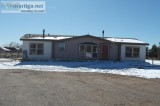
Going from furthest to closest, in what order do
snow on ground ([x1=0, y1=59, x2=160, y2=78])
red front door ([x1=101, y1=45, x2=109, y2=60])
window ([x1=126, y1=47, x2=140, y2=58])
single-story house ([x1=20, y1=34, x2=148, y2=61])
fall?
window ([x1=126, y1=47, x2=140, y2=58]) < red front door ([x1=101, y1=45, x2=109, y2=60]) < single-story house ([x1=20, y1=34, x2=148, y2=61]) < snow on ground ([x1=0, y1=59, x2=160, y2=78])

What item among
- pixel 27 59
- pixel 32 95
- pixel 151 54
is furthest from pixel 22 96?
pixel 151 54

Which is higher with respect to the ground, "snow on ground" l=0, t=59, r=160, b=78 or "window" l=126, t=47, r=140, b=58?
"window" l=126, t=47, r=140, b=58

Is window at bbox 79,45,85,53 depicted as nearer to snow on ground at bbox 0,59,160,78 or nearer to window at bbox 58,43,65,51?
window at bbox 58,43,65,51

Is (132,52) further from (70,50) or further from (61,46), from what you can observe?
(61,46)

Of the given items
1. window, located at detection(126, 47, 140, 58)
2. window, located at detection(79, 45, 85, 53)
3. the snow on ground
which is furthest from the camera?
window, located at detection(126, 47, 140, 58)

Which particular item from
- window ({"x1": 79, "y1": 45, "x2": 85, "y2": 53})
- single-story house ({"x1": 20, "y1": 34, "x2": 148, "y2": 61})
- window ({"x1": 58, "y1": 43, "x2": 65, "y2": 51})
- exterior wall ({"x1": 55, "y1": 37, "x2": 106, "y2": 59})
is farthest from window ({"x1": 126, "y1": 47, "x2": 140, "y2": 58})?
window ({"x1": 58, "y1": 43, "x2": 65, "y2": 51})

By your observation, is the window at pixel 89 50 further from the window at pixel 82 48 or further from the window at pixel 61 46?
the window at pixel 61 46

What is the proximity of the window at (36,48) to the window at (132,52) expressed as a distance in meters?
10.6

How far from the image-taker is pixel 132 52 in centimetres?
3691

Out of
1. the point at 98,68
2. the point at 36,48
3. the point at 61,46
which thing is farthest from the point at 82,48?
the point at 98,68

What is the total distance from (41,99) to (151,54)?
49215 millimetres

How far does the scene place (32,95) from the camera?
425 inches

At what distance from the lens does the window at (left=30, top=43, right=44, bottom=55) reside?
34.3 m

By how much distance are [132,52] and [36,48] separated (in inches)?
468
